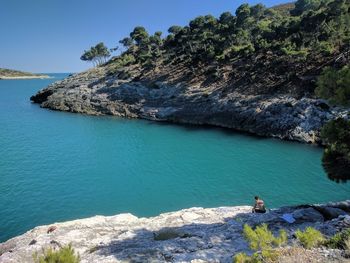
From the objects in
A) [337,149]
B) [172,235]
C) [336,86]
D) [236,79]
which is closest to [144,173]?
[172,235]

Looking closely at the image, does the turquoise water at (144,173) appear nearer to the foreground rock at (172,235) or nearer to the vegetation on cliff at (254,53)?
the foreground rock at (172,235)

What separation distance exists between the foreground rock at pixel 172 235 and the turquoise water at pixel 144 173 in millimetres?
7718

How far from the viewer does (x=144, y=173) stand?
136 feet

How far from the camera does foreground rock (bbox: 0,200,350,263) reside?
51.3 feet

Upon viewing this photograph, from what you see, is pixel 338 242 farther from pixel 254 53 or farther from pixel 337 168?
pixel 254 53

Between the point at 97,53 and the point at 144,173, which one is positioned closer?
the point at 144,173

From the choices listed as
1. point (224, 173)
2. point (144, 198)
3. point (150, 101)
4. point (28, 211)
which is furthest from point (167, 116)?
point (28, 211)

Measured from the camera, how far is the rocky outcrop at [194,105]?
53.8 m

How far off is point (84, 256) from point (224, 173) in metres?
25.5

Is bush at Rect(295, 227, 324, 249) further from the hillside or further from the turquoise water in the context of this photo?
the hillside

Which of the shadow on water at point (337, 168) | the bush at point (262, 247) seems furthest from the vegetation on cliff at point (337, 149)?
the bush at point (262, 247)

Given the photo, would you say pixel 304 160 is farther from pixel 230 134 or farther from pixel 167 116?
pixel 167 116

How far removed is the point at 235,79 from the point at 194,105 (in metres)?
10.6

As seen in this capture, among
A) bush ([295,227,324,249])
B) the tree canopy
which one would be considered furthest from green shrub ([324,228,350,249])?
the tree canopy
